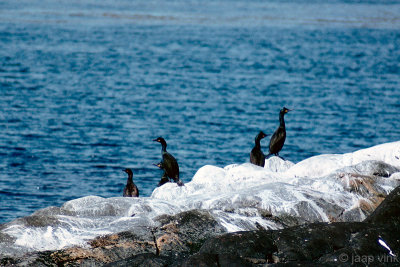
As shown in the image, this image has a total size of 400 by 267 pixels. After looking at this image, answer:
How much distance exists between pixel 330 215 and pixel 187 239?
7.83ft

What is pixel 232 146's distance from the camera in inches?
851

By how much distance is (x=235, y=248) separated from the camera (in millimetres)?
8484

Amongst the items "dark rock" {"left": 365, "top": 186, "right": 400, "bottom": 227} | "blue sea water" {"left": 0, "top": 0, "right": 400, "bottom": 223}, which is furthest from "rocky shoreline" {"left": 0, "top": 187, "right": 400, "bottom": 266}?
"blue sea water" {"left": 0, "top": 0, "right": 400, "bottom": 223}

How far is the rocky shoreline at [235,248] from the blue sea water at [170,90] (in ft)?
19.6

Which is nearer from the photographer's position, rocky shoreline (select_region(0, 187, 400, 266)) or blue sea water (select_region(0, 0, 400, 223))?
rocky shoreline (select_region(0, 187, 400, 266))

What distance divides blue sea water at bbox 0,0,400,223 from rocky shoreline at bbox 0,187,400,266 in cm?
598

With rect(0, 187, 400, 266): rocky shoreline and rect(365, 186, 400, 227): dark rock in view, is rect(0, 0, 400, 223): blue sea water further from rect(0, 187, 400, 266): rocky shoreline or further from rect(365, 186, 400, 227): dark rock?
rect(365, 186, 400, 227): dark rock

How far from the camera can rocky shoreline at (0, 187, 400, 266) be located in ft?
26.9

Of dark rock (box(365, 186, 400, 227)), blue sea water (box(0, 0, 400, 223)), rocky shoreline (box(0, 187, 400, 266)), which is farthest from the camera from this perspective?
blue sea water (box(0, 0, 400, 223))

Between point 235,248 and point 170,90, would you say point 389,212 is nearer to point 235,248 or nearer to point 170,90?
point 235,248

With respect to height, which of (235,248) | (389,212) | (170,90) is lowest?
(170,90)

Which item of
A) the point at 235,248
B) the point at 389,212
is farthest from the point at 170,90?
the point at 235,248

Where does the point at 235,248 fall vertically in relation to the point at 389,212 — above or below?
below

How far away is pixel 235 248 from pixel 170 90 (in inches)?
878
